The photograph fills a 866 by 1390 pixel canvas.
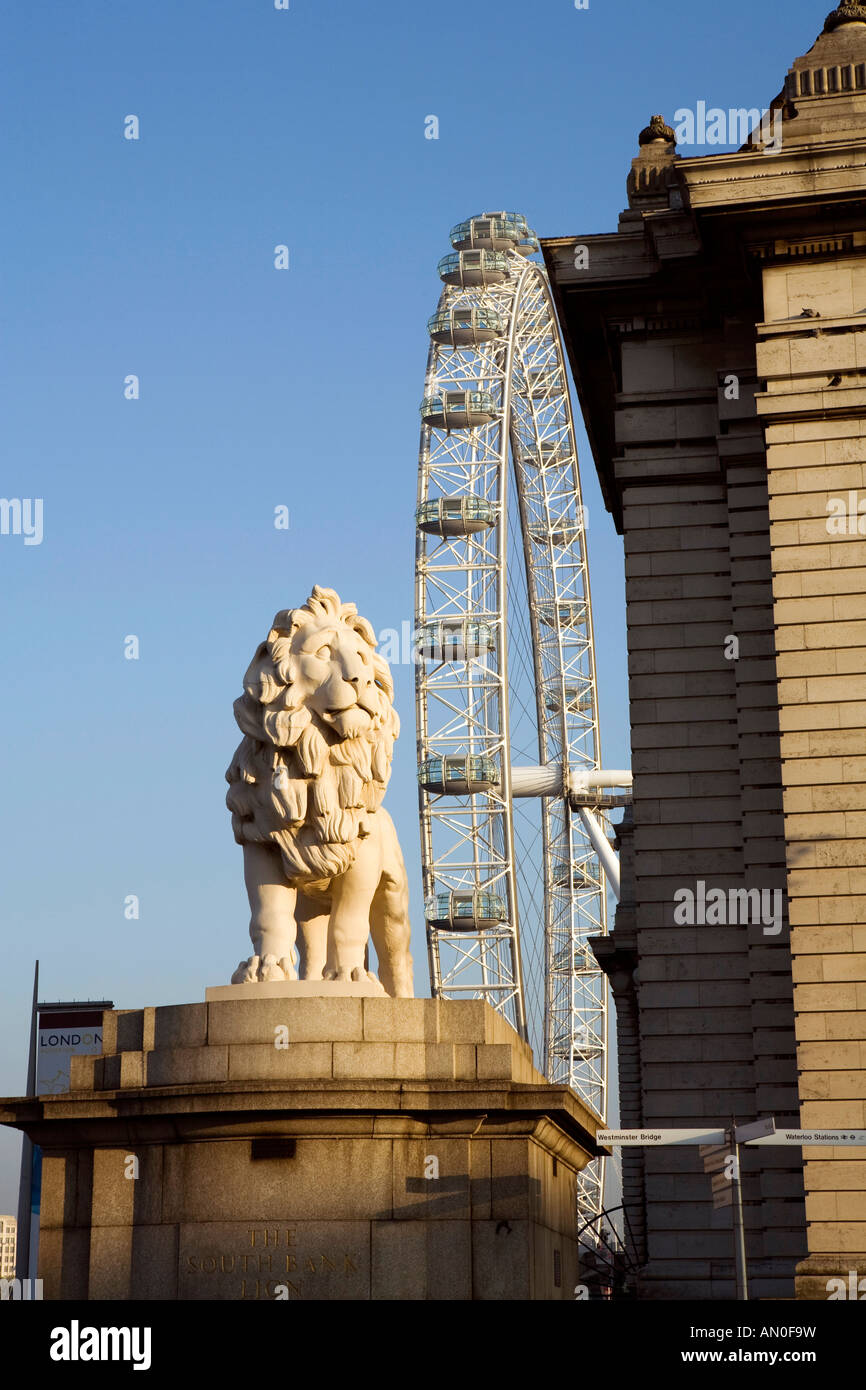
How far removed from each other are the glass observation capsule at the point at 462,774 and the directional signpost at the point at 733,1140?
44621mm

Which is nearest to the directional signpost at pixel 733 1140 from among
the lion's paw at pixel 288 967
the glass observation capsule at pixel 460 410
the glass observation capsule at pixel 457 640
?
the lion's paw at pixel 288 967

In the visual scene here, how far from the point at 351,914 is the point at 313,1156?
2.41m

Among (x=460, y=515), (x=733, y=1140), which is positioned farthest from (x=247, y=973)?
(x=460, y=515)

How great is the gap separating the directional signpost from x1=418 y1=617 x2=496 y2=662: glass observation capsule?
4658 cm

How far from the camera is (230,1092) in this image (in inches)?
634

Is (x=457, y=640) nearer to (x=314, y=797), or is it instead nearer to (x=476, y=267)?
(x=476, y=267)

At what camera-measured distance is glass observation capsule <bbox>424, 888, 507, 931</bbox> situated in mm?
67875

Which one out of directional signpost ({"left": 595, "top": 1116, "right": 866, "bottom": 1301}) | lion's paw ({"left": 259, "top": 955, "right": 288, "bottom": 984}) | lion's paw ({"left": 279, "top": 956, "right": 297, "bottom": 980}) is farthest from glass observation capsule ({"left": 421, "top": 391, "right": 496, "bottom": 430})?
lion's paw ({"left": 259, "top": 955, "right": 288, "bottom": 984})

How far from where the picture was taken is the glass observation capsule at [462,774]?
66875 millimetres

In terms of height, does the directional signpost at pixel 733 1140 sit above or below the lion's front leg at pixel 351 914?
below

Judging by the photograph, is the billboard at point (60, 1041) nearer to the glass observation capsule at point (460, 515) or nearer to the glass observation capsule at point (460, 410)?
the glass observation capsule at point (460, 515)

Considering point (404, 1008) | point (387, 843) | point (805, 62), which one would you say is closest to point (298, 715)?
point (387, 843)

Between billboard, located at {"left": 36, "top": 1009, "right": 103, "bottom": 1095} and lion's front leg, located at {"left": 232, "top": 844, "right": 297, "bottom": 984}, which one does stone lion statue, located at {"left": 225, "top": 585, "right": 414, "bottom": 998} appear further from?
billboard, located at {"left": 36, "top": 1009, "right": 103, "bottom": 1095}

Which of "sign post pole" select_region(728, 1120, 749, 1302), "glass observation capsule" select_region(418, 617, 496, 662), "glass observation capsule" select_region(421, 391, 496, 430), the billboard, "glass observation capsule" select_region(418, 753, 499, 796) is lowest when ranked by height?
"sign post pole" select_region(728, 1120, 749, 1302)
